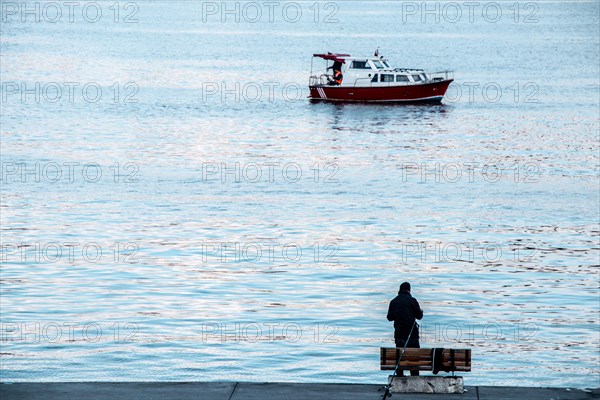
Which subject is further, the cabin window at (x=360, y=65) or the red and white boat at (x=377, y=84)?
the red and white boat at (x=377, y=84)

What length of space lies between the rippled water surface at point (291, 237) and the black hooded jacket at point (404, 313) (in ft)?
24.5

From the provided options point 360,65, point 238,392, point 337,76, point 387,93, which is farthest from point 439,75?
point 238,392

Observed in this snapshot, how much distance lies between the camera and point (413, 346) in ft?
66.7

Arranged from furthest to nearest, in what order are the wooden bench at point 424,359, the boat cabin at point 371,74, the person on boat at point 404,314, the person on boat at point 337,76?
the person on boat at point 337,76
the boat cabin at point 371,74
the person on boat at point 404,314
the wooden bench at point 424,359

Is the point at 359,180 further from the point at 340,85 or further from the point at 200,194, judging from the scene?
the point at 340,85

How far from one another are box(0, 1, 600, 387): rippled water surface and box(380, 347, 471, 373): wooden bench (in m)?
8.93

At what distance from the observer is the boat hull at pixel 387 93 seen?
91.8m

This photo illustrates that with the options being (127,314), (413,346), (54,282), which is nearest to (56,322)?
(127,314)

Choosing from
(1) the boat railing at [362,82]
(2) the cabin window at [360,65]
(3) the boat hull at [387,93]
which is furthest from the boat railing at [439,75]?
(2) the cabin window at [360,65]

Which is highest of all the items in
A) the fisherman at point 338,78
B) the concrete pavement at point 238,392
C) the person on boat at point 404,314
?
Result: the fisherman at point 338,78

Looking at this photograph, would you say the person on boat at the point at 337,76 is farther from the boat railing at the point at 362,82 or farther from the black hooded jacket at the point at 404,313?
the black hooded jacket at the point at 404,313

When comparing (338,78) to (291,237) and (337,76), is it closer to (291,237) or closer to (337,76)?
(337,76)

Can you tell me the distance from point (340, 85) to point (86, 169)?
3311cm

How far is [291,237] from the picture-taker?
46.3m
